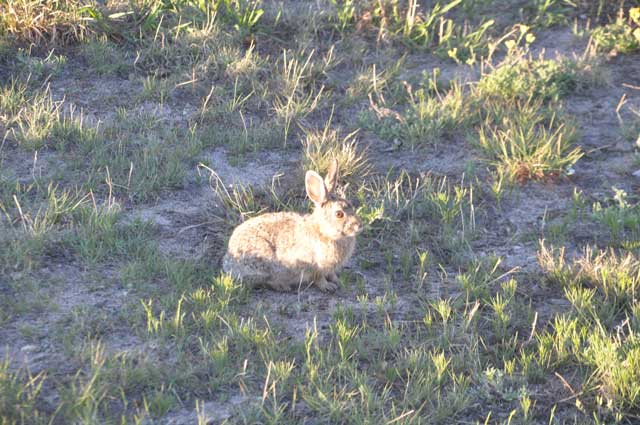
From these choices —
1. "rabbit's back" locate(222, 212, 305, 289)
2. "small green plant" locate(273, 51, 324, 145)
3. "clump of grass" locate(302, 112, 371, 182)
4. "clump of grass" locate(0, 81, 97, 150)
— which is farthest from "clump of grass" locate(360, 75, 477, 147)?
"clump of grass" locate(0, 81, 97, 150)

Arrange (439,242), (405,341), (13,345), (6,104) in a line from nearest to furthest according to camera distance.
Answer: (13,345) < (405,341) < (439,242) < (6,104)

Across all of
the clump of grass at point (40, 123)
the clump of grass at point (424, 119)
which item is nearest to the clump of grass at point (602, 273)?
the clump of grass at point (424, 119)

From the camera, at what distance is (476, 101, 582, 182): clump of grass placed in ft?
25.0

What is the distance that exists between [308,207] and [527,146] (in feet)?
6.57

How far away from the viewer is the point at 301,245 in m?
6.23

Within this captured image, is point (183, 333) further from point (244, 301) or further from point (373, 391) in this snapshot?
point (373, 391)

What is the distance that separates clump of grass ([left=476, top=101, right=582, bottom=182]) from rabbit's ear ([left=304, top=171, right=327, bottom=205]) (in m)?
2.08

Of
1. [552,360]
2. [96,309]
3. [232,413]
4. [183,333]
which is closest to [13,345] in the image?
[96,309]

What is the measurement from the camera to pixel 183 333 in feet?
17.7

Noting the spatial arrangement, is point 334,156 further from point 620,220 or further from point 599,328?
point 599,328

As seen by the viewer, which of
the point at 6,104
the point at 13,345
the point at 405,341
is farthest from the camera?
the point at 6,104

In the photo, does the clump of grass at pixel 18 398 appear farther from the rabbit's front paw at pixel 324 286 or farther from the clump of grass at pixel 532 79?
the clump of grass at pixel 532 79

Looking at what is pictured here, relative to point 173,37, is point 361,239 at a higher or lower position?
lower

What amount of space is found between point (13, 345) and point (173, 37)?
15.1ft
